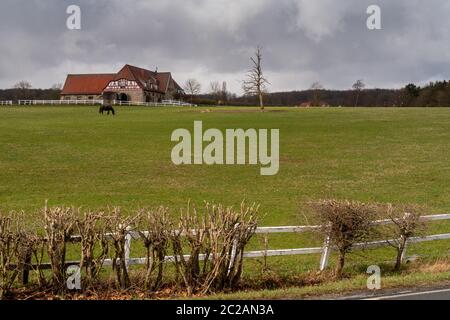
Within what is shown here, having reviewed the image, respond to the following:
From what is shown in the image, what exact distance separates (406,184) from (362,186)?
7.19 feet

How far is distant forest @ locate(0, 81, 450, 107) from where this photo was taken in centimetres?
11180

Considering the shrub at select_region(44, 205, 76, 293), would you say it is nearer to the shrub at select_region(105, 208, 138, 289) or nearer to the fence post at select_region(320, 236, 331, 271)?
the shrub at select_region(105, 208, 138, 289)

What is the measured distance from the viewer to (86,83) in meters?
109

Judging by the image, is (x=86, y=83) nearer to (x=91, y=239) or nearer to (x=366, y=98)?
(x=366, y=98)

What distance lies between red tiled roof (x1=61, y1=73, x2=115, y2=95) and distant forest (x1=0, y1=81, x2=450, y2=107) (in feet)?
21.2

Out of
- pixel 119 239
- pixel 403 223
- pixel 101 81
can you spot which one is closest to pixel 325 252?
pixel 403 223

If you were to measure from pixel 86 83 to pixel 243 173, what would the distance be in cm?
9417

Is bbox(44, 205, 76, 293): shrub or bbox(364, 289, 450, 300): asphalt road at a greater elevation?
bbox(44, 205, 76, 293): shrub

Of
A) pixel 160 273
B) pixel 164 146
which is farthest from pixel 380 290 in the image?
pixel 164 146

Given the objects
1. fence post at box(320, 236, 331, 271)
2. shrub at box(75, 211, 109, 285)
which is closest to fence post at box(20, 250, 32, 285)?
shrub at box(75, 211, 109, 285)

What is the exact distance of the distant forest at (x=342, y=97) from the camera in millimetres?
111800

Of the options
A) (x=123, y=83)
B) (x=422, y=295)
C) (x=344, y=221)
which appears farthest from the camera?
(x=123, y=83)

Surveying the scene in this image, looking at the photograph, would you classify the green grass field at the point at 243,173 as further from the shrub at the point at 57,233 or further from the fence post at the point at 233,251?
the shrub at the point at 57,233

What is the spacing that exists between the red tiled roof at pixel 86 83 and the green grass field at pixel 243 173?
70.7 metres
